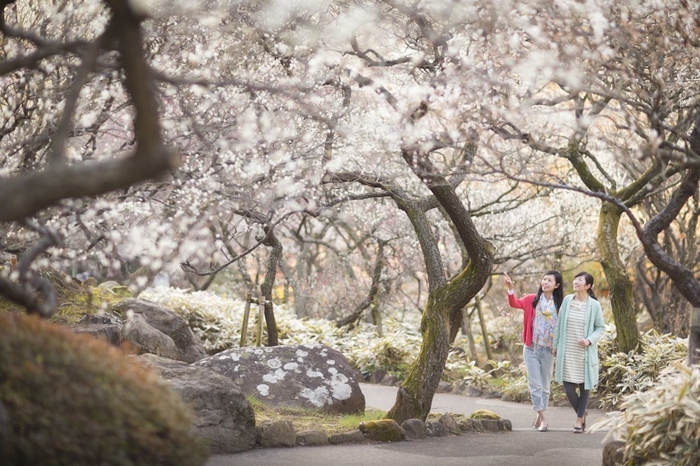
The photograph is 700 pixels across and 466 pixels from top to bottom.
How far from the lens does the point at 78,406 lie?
3.20m

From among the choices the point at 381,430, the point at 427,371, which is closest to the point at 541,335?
the point at 427,371

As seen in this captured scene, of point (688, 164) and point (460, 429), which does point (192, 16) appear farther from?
point (460, 429)

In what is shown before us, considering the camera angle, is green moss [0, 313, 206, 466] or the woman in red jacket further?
the woman in red jacket

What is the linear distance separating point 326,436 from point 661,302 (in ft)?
32.2

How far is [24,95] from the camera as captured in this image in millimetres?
6086

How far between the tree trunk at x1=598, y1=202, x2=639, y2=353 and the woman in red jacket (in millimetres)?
2603

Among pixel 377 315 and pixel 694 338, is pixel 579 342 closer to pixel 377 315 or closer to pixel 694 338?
pixel 694 338

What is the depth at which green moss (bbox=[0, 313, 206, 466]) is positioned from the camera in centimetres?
309

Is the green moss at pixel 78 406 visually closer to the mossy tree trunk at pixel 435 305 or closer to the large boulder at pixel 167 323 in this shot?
the mossy tree trunk at pixel 435 305

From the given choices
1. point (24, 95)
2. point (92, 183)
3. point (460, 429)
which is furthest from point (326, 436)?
point (92, 183)

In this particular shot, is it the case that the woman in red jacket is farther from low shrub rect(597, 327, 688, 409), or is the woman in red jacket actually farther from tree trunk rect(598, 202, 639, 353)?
tree trunk rect(598, 202, 639, 353)

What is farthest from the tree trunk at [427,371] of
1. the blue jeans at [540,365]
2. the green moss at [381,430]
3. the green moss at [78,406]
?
the green moss at [78,406]

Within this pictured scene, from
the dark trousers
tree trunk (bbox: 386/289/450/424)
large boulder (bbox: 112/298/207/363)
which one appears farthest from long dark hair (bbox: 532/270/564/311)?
large boulder (bbox: 112/298/207/363)

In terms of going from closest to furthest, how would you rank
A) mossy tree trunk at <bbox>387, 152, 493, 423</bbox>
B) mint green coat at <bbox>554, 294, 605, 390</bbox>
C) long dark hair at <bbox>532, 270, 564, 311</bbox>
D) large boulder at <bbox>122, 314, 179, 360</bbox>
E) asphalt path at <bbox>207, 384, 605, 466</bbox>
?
asphalt path at <bbox>207, 384, 605, 466</bbox>
mossy tree trunk at <bbox>387, 152, 493, 423</bbox>
mint green coat at <bbox>554, 294, 605, 390</bbox>
long dark hair at <bbox>532, 270, 564, 311</bbox>
large boulder at <bbox>122, 314, 179, 360</bbox>
